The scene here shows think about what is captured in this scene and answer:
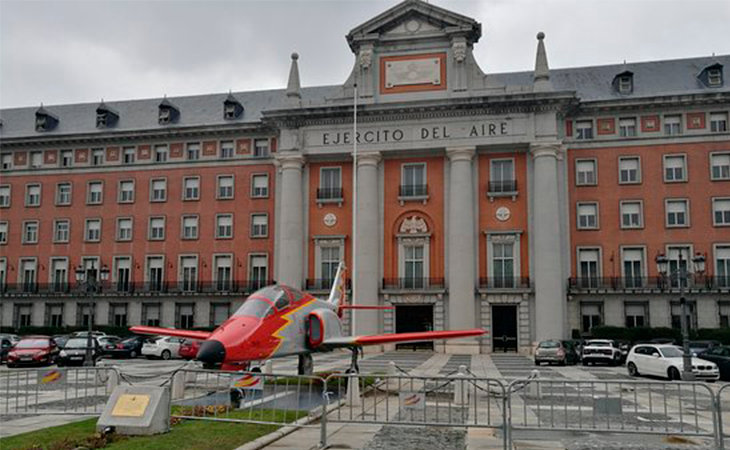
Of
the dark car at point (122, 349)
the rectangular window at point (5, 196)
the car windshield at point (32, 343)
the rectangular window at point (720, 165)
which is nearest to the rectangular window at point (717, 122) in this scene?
the rectangular window at point (720, 165)

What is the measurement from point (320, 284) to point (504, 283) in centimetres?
1237

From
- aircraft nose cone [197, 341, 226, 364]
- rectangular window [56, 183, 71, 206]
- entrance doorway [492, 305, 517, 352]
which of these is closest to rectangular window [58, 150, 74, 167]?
rectangular window [56, 183, 71, 206]

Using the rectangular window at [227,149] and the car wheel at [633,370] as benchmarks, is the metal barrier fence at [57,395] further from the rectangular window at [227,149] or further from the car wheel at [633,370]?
the rectangular window at [227,149]

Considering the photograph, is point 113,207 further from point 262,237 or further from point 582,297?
point 582,297

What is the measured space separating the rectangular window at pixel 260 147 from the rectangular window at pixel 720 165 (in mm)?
30784

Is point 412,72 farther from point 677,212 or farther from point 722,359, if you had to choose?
point 722,359

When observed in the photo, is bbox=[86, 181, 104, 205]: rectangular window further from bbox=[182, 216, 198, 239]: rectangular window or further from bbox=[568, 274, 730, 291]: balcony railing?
bbox=[568, 274, 730, 291]: balcony railing

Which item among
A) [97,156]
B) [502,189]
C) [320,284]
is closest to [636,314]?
[502,189]

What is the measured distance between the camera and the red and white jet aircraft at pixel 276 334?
14.5 m

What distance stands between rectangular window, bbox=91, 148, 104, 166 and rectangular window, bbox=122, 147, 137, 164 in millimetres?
1902

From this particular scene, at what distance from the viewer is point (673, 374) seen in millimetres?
25156

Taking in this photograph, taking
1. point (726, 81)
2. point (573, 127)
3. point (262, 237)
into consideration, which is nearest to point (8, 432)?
point (262, 237)

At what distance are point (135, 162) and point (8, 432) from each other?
140 ft

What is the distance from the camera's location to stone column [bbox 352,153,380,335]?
143ft
